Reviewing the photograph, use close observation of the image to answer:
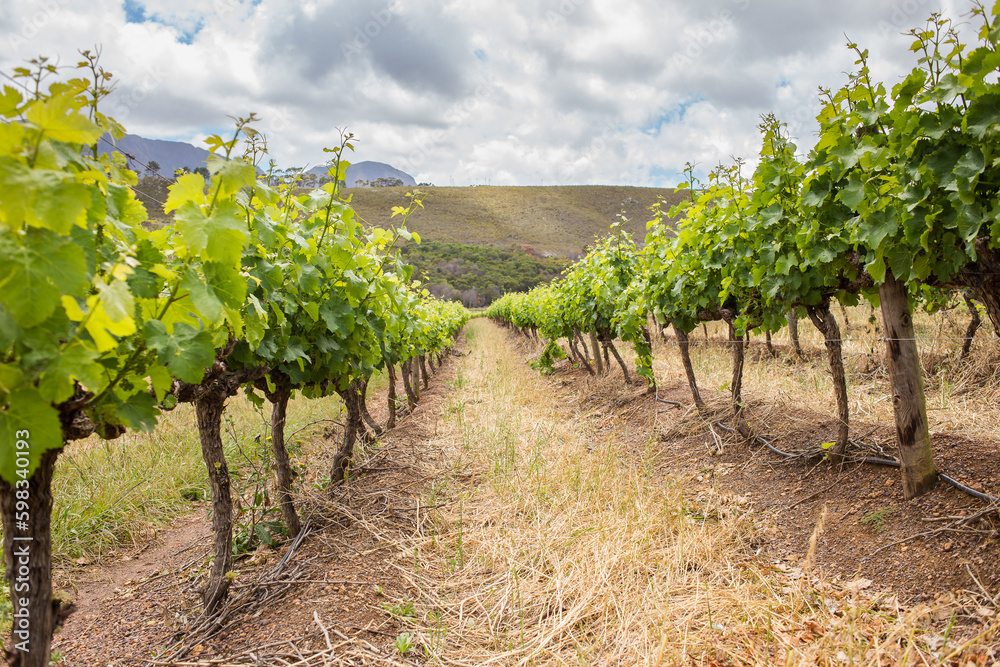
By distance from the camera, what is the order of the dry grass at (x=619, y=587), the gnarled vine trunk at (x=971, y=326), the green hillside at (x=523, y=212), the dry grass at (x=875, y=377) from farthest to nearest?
the green hillside at (x=523, y=212) < the gnarled vine trunk at (x=971, y=326) < the dry grass at (x=875, y=377) < the dry grass at (x=619, y=587)

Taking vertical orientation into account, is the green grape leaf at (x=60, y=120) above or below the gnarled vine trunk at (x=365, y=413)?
above

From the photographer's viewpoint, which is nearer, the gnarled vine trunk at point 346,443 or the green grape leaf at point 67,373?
the green grape leaf at point 67,373

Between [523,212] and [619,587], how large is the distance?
6525 centimetres

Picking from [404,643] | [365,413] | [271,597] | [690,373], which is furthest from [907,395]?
[365,413]

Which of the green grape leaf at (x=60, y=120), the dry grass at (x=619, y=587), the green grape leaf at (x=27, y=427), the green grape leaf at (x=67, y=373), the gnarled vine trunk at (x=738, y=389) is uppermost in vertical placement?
the green grape leaf at (x=60, y=120)

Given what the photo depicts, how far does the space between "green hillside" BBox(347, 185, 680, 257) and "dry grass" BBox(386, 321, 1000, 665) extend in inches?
1873

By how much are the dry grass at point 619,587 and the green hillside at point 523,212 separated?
156 ft

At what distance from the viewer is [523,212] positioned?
65.4 meters

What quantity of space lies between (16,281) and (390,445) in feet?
14.7

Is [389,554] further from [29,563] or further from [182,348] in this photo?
[182,348]

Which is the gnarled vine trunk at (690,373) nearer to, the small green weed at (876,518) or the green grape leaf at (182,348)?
the small green weed at (876,518)

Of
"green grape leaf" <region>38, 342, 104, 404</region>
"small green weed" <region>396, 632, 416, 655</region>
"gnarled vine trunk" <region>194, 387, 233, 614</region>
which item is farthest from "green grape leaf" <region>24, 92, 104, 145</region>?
"small green weed" <region>396, 632, 416, 655</region>

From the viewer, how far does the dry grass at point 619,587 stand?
6.87 ft

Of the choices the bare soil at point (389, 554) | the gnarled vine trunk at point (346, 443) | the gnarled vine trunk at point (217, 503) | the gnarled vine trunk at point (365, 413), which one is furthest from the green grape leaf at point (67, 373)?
the gnarled vine trunk at point (365, 413)
